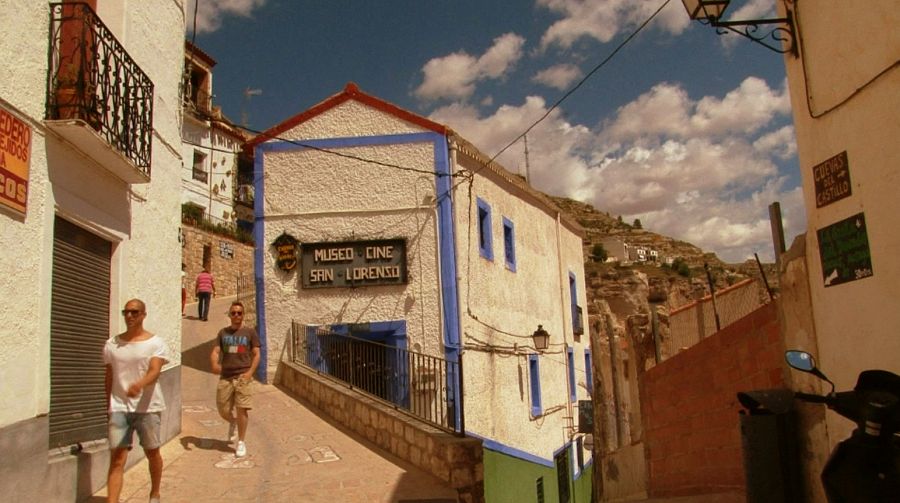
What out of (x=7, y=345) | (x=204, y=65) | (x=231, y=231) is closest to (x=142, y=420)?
(x=7, y=345)

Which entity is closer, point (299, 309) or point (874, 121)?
point (874, 121)

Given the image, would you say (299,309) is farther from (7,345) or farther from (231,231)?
(231,231)

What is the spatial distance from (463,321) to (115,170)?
7252 millimetres

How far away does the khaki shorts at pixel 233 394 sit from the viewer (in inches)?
319

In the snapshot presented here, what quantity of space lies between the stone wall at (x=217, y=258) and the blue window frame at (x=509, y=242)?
14.4 metres

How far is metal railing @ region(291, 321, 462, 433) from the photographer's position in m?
10.5

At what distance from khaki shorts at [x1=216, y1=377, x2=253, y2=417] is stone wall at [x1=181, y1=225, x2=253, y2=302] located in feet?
63.7

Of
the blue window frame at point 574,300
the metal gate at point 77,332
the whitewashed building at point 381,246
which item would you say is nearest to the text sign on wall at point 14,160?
the metal gate at point 77,332

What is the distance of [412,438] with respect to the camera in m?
8.39

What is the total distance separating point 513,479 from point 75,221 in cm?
927

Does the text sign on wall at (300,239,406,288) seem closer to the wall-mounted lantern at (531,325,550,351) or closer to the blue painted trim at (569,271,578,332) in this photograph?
the wall-mounted lantern at (531,325,550,351)

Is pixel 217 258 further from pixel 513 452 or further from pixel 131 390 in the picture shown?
pixel 131 390

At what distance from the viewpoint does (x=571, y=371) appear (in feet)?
64.8

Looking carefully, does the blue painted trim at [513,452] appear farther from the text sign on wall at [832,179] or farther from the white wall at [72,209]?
the text sign on wall at [832,179]
